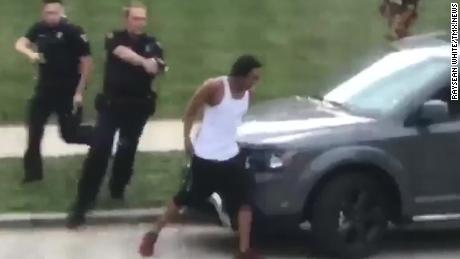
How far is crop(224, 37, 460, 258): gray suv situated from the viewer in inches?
368

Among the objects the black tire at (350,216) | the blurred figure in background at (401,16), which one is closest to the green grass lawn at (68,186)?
the black tire at (350,216)

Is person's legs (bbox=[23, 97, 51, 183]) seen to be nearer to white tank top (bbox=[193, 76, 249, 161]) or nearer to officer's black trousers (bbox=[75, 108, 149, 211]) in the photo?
officer's black trousers (bbox=[75, 108, 149, 211])

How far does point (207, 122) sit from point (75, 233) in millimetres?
1873

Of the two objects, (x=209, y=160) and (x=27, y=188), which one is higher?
(x=209, y=160)

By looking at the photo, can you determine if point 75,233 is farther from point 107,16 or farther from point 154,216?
point 107,16

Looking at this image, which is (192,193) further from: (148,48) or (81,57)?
(81,57)

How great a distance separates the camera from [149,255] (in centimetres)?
959

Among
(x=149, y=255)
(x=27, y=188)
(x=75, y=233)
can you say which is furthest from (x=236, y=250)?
(x=27, y=188)

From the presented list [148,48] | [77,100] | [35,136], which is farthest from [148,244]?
[35,136]

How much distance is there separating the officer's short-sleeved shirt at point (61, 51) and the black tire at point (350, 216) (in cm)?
303

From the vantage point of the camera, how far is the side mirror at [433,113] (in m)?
9.54

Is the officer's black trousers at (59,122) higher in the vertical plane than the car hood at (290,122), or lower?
lower

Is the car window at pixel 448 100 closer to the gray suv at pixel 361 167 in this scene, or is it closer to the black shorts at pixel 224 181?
the gray suv at pixel 361 167

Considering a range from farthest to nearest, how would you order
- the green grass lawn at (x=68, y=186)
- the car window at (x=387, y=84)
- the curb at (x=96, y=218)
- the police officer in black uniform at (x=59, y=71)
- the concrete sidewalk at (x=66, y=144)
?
1. the concrete sidewalk at (x=66, y=144)
2. the police officer in black uniform at (x=59, y=71)
3. the green grass lawn at (x=68, y=186)
4. the curb at (x=96, y=218)
5. the car window at (x=387, y=84)
